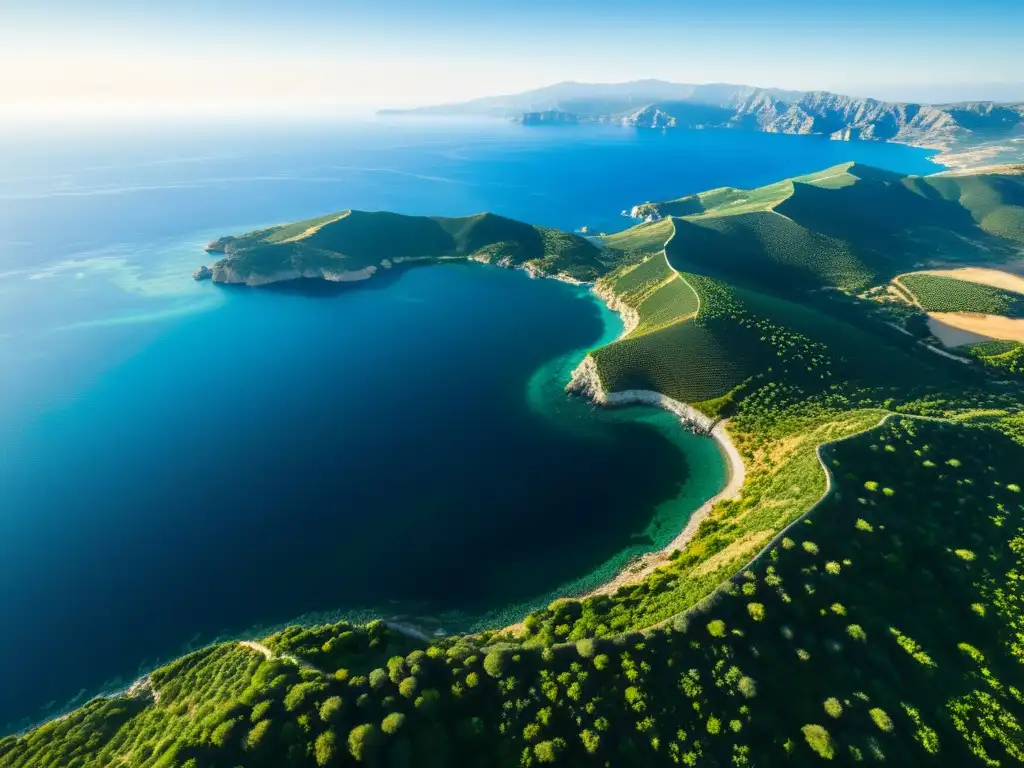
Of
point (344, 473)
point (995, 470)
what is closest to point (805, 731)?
point (995, 470)

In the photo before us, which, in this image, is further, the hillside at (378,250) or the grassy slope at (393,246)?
the grassy slope at (393,246)

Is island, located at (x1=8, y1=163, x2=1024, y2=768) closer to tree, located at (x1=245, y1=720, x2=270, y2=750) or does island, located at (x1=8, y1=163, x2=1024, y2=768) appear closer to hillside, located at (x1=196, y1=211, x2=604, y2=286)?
tree, located at (x1=245, y1=720, x2=270, y2=750)

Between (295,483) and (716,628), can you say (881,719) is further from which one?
(295,483)

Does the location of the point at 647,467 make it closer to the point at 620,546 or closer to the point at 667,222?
the point at 620,546

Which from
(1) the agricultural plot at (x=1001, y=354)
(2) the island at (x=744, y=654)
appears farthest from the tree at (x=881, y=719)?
(1) the agricultural plot at (x=1001, y=354)


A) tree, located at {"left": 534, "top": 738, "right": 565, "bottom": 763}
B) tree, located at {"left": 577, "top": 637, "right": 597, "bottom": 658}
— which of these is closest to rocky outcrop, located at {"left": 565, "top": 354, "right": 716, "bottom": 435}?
tree, located at {"left": 577, "top": 637, "right": 597, "bottom": 658}

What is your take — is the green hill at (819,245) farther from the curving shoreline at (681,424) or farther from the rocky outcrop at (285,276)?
the rocky outcrop at (285,276)

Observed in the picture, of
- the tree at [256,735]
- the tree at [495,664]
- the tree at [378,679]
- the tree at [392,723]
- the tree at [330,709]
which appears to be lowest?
the tree at [495,664]
